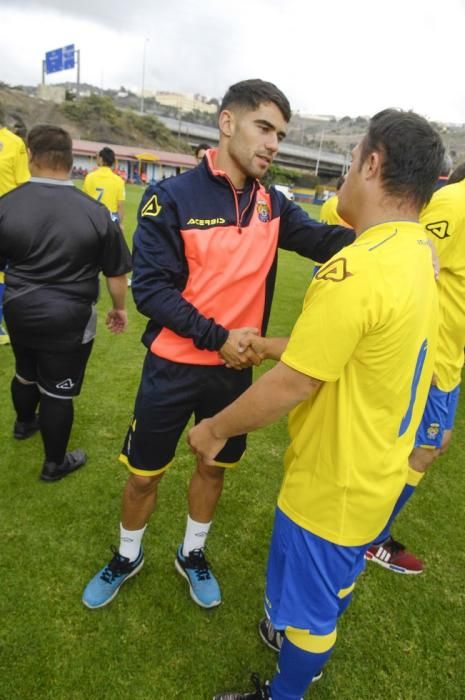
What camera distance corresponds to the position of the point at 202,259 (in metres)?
1.97

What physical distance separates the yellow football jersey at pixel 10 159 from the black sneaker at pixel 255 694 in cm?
463

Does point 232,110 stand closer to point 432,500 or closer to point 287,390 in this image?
point 287,390

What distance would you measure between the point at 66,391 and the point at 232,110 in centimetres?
197

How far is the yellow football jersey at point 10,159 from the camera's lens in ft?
15.5

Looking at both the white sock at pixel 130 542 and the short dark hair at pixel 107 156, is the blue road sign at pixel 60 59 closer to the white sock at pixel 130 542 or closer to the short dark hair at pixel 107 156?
the short dark hair at pixel 107 156

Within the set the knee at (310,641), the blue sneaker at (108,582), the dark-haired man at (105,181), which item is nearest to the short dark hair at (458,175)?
the knee at (310,641)

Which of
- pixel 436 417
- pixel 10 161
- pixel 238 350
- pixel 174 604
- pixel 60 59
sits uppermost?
pixel 60 59

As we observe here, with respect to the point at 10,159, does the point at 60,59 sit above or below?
above

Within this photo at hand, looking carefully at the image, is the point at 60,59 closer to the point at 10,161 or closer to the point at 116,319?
the point at 10,161

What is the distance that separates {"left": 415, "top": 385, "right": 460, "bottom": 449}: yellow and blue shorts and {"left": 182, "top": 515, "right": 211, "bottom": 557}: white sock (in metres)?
1.32

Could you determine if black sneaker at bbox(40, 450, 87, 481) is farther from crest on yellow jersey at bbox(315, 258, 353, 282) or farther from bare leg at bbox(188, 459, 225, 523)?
crest on yellow jersey at bbox(315, 258, 353, 282)

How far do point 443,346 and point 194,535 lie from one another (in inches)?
66.5

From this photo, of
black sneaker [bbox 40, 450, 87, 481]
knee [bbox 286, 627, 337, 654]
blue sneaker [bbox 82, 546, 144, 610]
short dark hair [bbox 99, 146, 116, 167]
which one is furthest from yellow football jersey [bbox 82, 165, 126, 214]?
knee [bbox 286, 627, 337, 654]

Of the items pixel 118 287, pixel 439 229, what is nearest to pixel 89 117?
pixel 118 287
